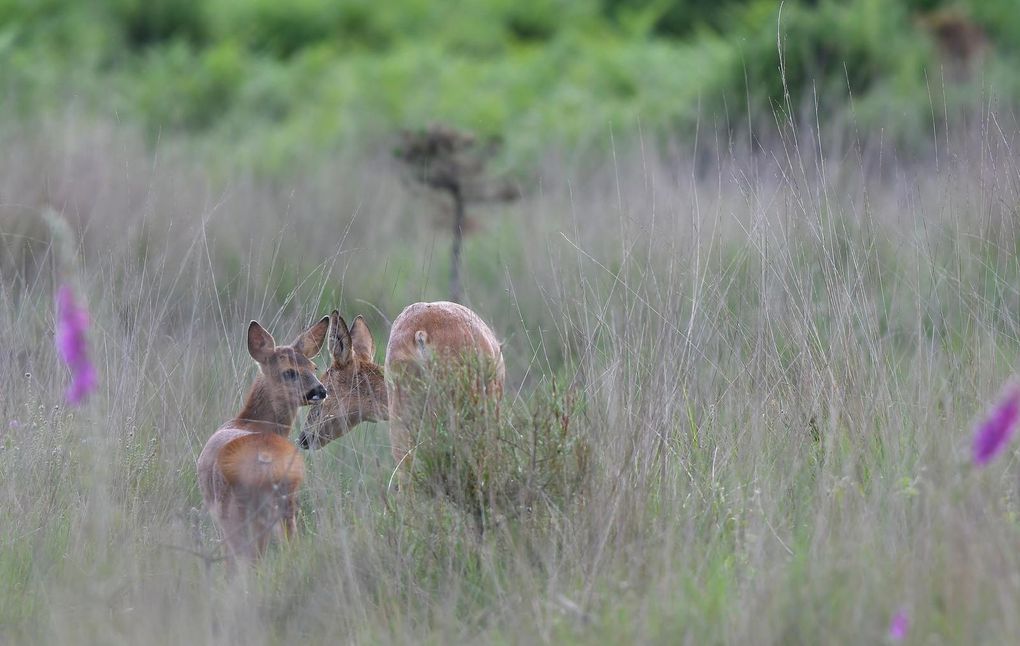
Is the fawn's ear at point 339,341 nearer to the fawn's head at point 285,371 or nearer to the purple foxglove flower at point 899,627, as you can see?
the fawn's head at point 285,371

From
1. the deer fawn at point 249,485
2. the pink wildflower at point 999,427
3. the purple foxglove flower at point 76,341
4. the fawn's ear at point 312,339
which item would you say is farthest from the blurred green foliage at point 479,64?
the purple foxglove flower at point 76,341

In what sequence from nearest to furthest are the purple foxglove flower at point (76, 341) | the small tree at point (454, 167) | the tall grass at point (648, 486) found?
the purple foxglove flower at point (76, 341) → the tall grass at point (648, 486) → the small tree at point (454, 167)

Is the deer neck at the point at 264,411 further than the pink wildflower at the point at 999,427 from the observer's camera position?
Yes

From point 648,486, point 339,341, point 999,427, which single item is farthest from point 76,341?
point 339,341

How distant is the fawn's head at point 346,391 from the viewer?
213 inches

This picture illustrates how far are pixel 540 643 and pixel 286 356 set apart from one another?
1.87 meters

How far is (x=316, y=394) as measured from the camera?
201 inches

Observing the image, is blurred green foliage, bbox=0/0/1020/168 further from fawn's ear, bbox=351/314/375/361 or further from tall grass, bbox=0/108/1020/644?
tall grass, bbox=0/108/1020/644

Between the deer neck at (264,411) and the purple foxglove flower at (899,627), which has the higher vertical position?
the purple foxglove flower at (899,627)

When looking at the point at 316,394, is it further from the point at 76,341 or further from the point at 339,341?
the point at 76,341

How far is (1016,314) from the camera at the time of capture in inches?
211

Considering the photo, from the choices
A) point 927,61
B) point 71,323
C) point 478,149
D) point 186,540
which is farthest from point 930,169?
point 71,323

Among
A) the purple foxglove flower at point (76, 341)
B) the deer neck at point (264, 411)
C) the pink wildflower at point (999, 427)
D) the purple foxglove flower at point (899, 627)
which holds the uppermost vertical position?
the purple foxglove flower at point (76, 341)

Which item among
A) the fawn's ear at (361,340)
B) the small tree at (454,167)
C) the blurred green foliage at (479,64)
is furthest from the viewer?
the blurred green foliage at (479,64)
